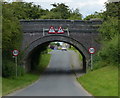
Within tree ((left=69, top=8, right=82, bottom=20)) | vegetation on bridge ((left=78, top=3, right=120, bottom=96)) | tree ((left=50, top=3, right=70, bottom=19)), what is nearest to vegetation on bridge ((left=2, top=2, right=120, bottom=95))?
vegetation on bridge ((left=78, top=3, right=120, bottom=96))

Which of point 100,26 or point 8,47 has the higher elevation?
point 100,26

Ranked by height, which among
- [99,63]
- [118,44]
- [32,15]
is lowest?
[99,63]

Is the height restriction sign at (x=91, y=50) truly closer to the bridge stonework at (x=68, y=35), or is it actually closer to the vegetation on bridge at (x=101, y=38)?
the vegetation on bridge at (x=101, y=38)

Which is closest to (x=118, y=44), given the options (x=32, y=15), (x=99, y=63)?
(x=99, y=63)

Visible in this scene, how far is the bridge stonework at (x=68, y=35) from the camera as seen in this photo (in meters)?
32.5

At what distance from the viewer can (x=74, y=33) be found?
107ft

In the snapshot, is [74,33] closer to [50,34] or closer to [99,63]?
[50,34]

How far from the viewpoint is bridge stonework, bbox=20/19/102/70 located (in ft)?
107

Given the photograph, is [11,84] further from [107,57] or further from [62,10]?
[62,10]

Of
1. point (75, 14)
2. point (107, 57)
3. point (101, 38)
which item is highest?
point (75, 14)

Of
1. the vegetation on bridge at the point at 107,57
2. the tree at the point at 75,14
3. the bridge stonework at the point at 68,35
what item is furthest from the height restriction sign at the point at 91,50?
the tree at the point at 75,14

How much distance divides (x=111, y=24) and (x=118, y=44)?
23.1 ft

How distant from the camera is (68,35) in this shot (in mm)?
32531

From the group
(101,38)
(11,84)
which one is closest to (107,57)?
(101,38)
